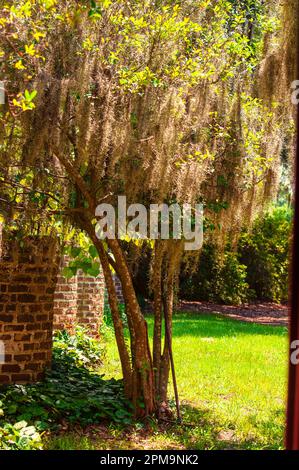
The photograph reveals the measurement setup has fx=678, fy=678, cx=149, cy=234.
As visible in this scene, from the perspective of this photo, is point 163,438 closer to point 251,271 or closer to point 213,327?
point 213,327

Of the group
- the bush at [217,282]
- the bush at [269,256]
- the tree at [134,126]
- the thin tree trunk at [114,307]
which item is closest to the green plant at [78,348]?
the thin tree trunk at [114,307]

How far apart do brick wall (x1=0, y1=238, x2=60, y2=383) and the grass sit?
0.98 meters

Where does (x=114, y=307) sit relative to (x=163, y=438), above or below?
above

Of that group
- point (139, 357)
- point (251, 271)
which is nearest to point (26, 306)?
point (139, 357)

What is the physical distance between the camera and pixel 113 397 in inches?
202

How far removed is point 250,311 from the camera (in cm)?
1377

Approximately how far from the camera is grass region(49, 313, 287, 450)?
14.8 ft

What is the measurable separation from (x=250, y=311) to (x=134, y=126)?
9751 mm

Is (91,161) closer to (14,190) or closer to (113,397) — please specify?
(14,190)

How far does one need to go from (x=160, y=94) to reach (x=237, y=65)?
1.35 meters

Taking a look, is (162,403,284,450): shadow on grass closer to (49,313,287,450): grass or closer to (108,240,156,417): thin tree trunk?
(49,313,287,450): grass

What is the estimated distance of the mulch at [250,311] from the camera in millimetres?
12797

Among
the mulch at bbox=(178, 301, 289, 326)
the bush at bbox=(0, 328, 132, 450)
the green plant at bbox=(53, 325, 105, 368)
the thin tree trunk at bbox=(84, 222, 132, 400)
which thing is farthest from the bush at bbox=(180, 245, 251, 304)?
the thin tree trunk at bbox=(84, 222, 132, 400)
